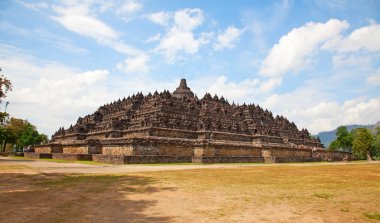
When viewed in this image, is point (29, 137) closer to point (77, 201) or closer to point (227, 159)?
point (227, 159)

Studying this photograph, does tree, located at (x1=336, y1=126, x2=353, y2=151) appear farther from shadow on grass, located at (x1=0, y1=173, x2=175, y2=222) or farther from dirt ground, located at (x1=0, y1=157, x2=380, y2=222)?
shadow on grass, located at (x1=0, y1=173, x2=175, y2=222)

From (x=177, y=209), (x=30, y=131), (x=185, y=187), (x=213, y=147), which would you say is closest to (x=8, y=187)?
(x=185, y=187)

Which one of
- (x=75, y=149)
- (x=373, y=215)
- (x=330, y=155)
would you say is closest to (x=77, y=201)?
(x=373, y=215)

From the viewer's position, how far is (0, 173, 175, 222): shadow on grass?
28.2 ft

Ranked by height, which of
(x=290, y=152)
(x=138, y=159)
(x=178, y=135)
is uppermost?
(x=178, y=135)

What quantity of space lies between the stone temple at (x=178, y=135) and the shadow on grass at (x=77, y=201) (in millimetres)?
16930

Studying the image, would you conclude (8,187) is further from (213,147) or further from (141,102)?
(141,102)

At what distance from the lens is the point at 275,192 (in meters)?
13.1

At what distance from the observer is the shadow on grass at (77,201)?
8.59m

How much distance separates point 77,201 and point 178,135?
108ft

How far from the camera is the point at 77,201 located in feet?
35.4

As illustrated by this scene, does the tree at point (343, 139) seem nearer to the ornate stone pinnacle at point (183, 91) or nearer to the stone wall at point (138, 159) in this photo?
the ornate stone pinnacle at point (183, 91)

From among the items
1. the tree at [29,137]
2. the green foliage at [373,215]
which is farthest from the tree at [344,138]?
the green foliage at [373,215]

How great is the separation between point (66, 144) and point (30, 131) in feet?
147
